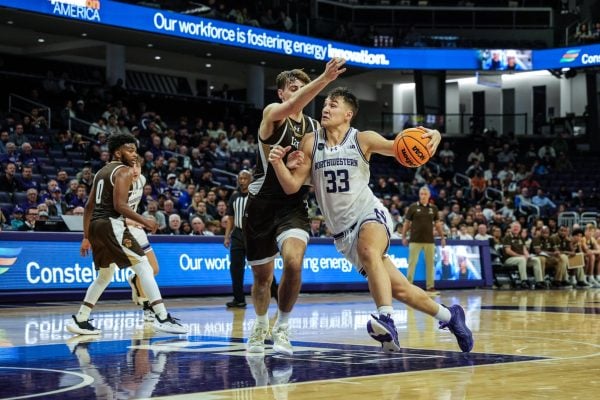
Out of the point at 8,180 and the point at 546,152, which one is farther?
the point at 546,152

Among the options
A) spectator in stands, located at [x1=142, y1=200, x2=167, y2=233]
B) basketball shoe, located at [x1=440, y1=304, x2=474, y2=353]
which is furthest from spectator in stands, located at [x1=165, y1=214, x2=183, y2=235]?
basketball shoe, located at [x1=440, y1=304, x2=474, y2=353]

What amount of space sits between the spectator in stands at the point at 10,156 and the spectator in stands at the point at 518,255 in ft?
38.2

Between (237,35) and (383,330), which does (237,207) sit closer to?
(383,330)

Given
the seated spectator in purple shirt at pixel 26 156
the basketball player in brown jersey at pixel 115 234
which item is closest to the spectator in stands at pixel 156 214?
the seated spectator in purple shirt at pixel 26 156

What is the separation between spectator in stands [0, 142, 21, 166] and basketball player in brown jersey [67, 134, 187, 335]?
1093 centimetres

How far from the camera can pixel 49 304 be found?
46.7ft

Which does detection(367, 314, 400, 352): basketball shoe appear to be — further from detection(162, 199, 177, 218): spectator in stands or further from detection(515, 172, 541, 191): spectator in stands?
detection(515, 172, 541, 191): spectator in stands

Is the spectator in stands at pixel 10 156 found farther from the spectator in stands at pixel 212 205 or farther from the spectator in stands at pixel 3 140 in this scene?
the spectator in stands at pixel 212 205

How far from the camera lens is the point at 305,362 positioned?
21.7ft

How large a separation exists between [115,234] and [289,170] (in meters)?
2.85

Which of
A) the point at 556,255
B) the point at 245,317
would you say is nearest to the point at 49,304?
the point at 245,317

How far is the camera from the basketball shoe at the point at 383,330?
6633 mm

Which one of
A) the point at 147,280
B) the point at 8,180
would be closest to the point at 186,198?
the point at 8,180

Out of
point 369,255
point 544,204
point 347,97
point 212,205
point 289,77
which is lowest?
point 369,255
